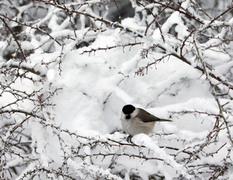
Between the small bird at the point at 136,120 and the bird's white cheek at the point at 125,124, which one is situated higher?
the small bird at the point at 136,120

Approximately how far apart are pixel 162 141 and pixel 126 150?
36 centimetres

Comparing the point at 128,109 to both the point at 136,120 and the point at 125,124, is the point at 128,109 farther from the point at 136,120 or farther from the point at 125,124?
A: the point at 136,120

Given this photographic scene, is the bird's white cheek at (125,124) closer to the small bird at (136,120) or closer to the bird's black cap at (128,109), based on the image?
the small bird at (136,120)

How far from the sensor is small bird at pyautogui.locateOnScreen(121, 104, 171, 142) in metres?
4.24

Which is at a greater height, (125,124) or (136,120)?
(136,120)

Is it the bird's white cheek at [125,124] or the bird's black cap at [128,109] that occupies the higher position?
the bird's black cap at [128,109]

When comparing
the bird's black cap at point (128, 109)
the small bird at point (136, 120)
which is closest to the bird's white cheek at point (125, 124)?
the small bird at point (136, 120)

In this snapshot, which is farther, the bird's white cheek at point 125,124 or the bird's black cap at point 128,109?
the bird's white cheek at point 125,124

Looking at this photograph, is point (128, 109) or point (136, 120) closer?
point (128, 109)

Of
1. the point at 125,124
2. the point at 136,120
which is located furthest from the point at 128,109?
the point at 136,120

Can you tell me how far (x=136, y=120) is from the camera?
14.8 feet

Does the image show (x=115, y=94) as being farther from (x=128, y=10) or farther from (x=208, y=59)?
(x=128, y=10)

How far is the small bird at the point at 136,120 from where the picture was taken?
4.24 metres

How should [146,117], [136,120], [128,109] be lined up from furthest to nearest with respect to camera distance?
1. [136,120]
2. [146,117]
3. [128,109]
